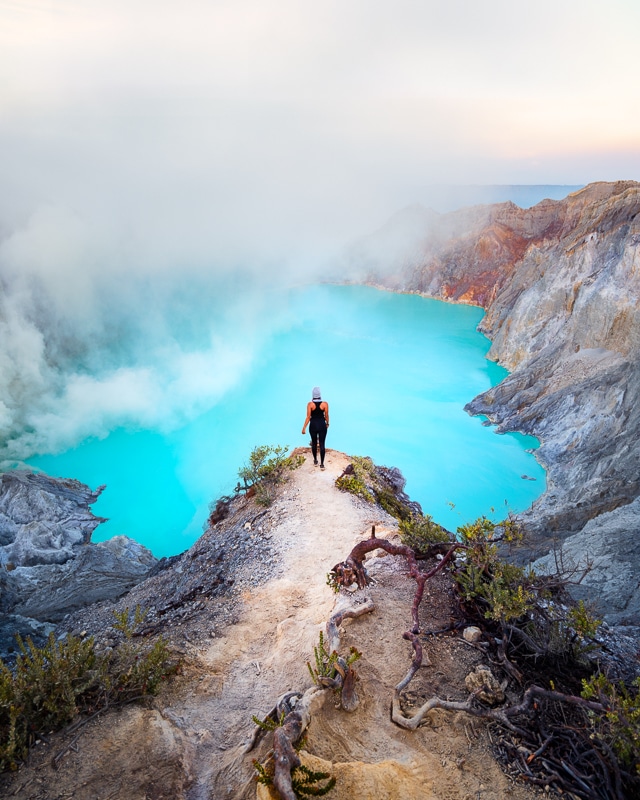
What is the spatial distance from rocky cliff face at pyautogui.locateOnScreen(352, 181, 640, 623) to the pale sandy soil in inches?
276

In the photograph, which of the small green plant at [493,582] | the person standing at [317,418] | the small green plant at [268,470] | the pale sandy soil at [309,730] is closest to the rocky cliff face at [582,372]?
the small green plant at [493,582]

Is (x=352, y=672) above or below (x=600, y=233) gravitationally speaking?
below

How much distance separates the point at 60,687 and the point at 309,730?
194 centimetres

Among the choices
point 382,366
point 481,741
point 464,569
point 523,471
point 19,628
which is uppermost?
point 382,366

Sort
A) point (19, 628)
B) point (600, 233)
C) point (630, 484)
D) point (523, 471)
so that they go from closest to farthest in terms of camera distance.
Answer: point (19, 628)
point (630, 484)
point (523, 471)
point (600, 233)

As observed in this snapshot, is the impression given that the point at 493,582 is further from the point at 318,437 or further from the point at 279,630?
the point at 318,437

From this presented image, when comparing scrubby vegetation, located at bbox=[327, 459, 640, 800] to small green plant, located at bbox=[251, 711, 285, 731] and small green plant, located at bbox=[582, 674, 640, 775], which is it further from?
small green plant, located at bbox=[251, 711, 285, 731]

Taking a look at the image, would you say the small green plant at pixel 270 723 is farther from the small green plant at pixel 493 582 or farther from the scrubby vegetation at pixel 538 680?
the small green plant at pixel 493 582

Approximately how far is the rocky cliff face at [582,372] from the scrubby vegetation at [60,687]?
921 cm

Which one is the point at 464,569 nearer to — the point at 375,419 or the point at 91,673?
the point at 91,673

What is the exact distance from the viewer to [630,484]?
45.6ft

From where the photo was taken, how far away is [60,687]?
3.57 m

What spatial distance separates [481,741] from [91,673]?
3.05m

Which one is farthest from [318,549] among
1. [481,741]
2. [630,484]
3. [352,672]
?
[630,484]
